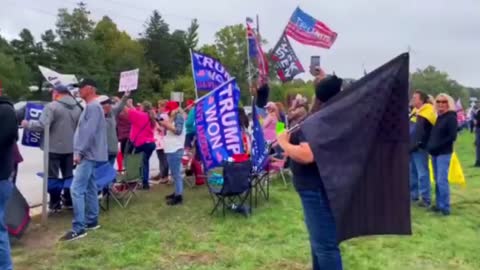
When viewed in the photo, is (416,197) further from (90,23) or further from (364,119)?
(90,23)

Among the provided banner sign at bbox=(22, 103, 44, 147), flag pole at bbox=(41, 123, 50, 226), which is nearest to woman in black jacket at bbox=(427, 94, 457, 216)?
flag pole at bbox=(41, 123, 50, 226)

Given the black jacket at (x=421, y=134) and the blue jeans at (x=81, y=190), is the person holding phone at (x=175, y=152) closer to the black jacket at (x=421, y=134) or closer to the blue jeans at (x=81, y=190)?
the blue jeans at (x=81, y=190)

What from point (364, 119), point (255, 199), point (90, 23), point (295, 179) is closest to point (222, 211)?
point (255, 199)

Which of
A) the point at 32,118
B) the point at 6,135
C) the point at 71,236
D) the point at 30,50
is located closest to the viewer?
the point at 6,135

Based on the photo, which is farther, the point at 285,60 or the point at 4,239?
the point at 285,60

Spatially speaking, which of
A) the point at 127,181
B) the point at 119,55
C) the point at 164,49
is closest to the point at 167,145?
the point at 127,181

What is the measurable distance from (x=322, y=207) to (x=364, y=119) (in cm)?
65

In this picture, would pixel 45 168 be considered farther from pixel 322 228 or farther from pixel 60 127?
pixel 322 228

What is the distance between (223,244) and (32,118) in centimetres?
311

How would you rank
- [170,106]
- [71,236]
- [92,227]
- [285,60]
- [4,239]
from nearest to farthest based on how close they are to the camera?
[4,239]
[71,236]
[92,227]
[170,106]
[285,60]

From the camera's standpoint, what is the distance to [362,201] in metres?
3.54

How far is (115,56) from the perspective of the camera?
64.4m

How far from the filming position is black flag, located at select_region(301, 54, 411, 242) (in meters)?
3.39

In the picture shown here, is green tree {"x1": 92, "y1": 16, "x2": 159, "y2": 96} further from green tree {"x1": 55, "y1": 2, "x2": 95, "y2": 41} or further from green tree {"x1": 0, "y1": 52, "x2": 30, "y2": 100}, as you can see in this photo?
green tree {"x1": 0, "y1": 52, "x2": 30, "y2": 100}
